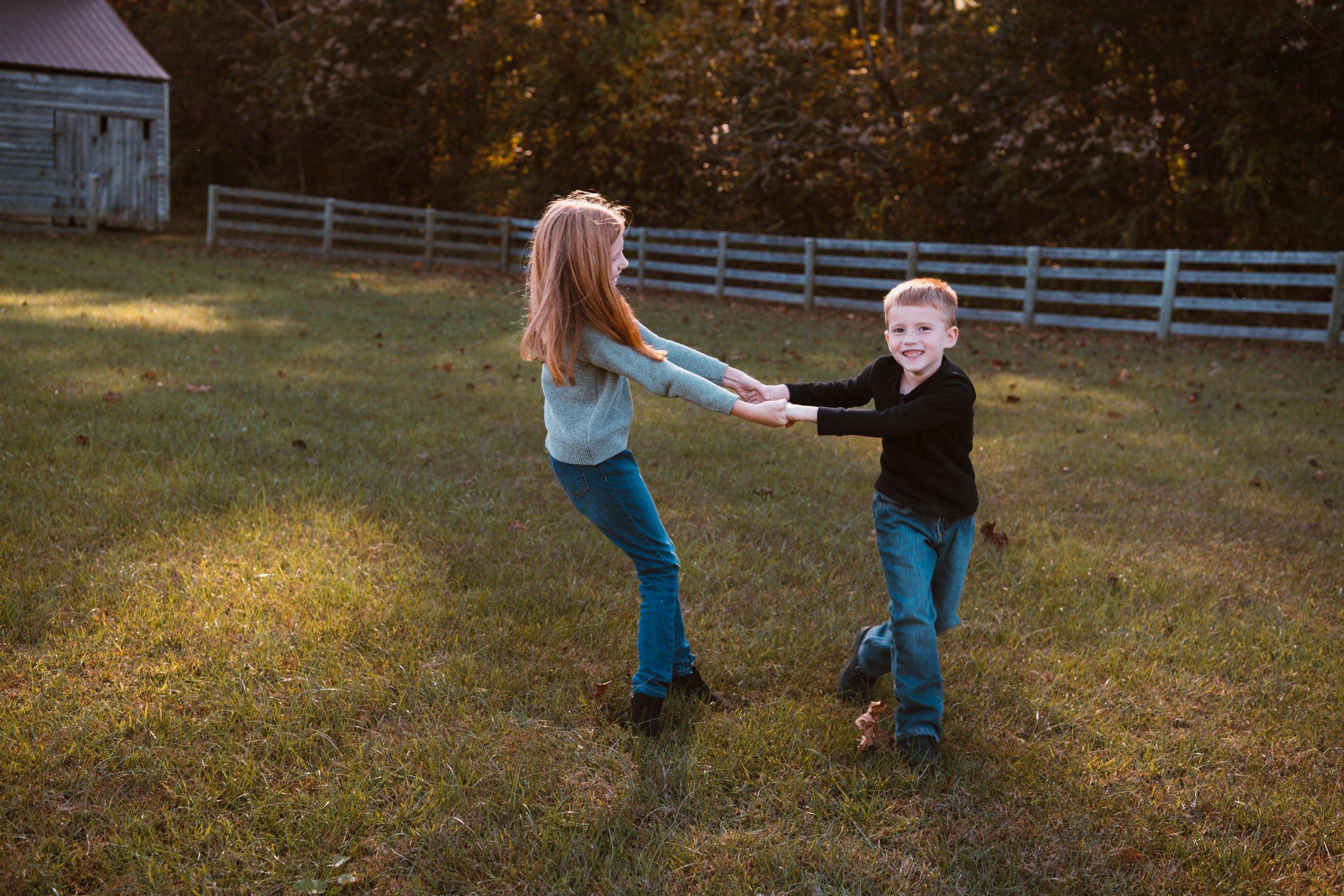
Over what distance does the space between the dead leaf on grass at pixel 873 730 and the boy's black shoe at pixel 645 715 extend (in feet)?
2.13

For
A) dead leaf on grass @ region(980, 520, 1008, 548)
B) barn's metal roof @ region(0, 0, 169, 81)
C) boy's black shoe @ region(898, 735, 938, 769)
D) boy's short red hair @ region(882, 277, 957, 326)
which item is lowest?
boy's black shoe @ region(898, 735, 938, 769)

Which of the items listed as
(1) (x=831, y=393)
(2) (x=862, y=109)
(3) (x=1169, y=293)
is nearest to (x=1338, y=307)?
(3) (x=1169, y=293)

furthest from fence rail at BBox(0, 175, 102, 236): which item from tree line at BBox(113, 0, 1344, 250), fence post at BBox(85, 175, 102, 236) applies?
tree line at BBox(113, 0, 1344, 250)

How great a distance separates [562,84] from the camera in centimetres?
2327

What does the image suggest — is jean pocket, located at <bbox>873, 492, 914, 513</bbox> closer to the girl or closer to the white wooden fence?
the girl

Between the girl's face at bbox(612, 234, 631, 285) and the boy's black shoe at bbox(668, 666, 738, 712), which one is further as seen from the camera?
the boy's black shoe at bbox(668, 666, 738, 712)

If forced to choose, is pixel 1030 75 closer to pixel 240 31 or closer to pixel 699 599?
pixel 699 599

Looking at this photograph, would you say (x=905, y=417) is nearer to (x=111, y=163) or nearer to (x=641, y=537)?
(x=641, y=537)

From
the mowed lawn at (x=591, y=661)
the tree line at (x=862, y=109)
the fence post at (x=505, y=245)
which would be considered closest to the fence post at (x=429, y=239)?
the fence post at (x=505, y=245)

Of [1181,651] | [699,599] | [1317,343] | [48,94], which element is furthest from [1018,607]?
[48,94]

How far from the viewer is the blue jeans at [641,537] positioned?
10.9ft

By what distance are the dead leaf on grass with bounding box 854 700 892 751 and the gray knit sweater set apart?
1.07 metres

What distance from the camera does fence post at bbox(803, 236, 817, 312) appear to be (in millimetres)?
18359

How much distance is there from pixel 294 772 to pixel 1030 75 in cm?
1754
